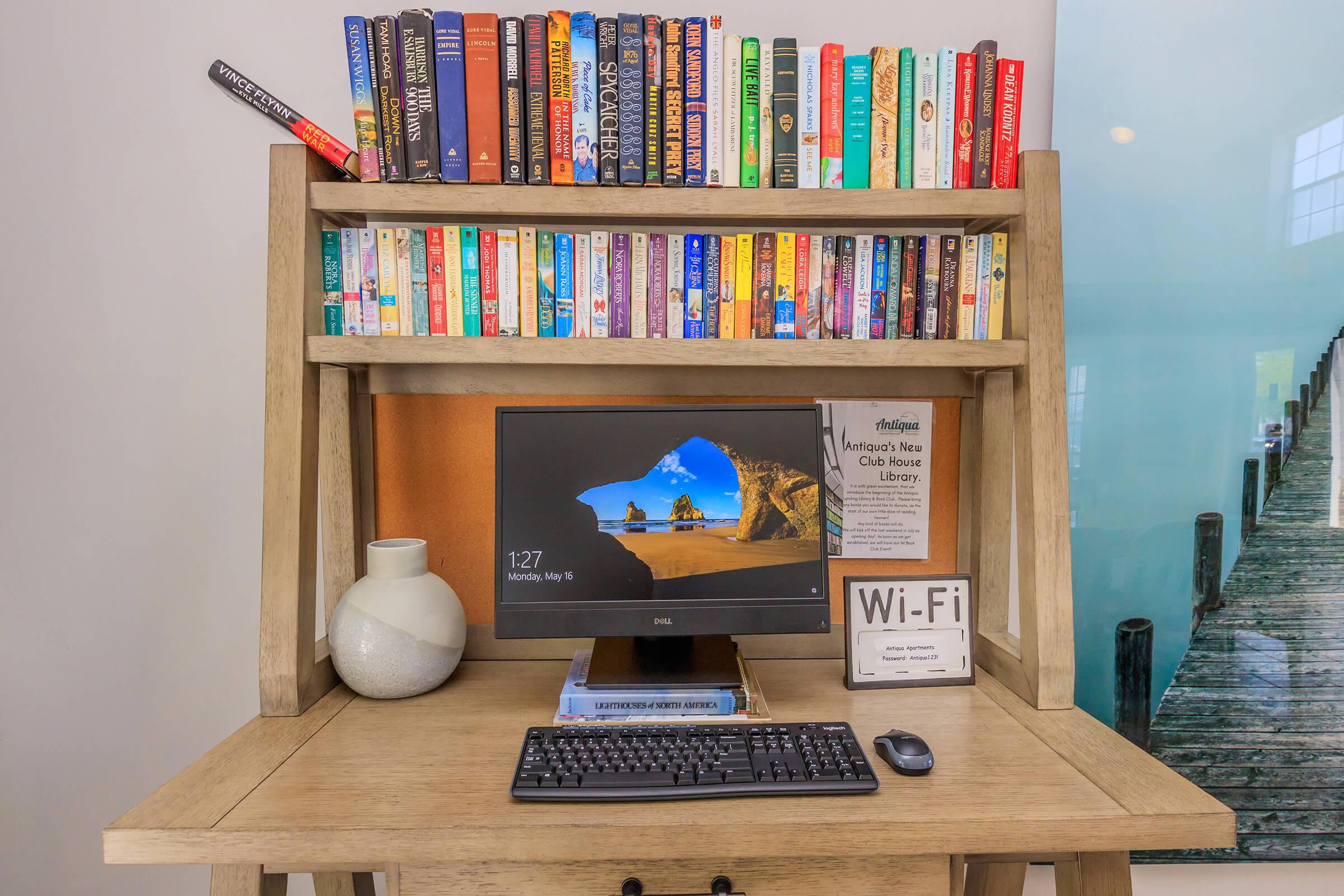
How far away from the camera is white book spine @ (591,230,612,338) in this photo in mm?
1216

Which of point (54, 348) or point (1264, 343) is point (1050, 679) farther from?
point (54, 348)

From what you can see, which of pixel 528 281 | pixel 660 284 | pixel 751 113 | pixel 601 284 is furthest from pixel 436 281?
pixel 751 113

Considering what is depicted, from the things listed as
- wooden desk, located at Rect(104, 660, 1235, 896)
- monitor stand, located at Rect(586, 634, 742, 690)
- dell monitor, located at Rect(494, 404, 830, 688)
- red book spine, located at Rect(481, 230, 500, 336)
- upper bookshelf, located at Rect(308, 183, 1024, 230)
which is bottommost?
wooden desk, located at Rect(104, 660, 1235, 896)

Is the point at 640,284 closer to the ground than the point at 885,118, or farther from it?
closer to the ground

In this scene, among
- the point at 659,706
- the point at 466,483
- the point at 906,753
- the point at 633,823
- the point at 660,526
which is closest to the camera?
the point at 633,823

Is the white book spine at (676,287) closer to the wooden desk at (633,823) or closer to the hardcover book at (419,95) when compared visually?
the hardcover book at (419,95)

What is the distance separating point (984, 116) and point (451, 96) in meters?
0.88

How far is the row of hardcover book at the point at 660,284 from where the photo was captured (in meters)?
1.21

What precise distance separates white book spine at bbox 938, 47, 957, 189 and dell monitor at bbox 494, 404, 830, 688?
46 centimetres

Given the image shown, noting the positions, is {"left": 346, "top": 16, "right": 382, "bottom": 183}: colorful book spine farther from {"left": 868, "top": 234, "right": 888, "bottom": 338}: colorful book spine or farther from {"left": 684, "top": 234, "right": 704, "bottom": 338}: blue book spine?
{"left": 868, "top": 234, "right": 888, "bottom": 338}: colorful book spine

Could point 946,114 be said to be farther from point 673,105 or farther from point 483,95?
point 483,95

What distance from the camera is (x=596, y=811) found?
842 millimetres

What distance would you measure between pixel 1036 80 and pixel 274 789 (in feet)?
5.95

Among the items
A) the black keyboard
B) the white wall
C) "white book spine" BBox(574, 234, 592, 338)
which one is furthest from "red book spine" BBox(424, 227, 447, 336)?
the black keyboard
